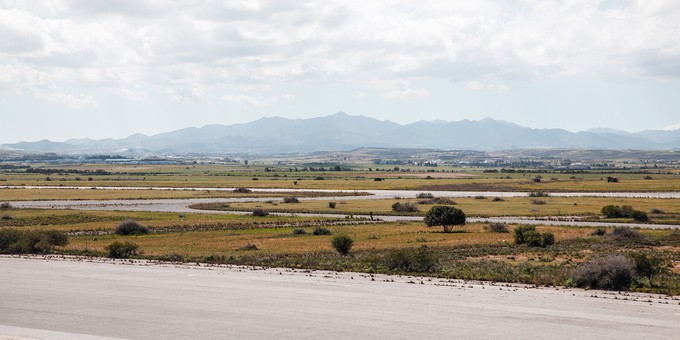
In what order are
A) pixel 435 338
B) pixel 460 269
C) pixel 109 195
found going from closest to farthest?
pixel 435 338
pixel 460 269
pixel 109 195

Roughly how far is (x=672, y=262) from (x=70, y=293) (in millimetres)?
33791

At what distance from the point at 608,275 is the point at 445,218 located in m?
38.2

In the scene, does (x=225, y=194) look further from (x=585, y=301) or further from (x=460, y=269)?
(x=585, y=301)

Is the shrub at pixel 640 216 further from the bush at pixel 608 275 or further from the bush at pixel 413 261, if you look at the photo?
the bush at pixel 608 275

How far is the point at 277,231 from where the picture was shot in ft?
224

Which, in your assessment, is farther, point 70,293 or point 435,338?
point 70,293

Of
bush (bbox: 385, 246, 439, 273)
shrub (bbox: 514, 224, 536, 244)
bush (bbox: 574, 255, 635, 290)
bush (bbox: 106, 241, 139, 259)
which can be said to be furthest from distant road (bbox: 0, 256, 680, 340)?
shrub (bbox: 514, 224, 536, 244)

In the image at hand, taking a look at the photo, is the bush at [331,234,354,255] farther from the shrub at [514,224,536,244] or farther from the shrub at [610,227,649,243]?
the shrub at [610,227,649,243]

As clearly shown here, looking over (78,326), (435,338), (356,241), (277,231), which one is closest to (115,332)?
(78,326)

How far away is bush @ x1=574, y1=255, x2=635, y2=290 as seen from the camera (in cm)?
3033

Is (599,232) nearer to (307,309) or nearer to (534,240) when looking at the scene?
(534,240)

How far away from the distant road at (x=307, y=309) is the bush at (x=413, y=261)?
2986 mm

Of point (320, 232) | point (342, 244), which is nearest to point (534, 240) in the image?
point (342, 244)

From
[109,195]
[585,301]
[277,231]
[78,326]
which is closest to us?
[78,326]
